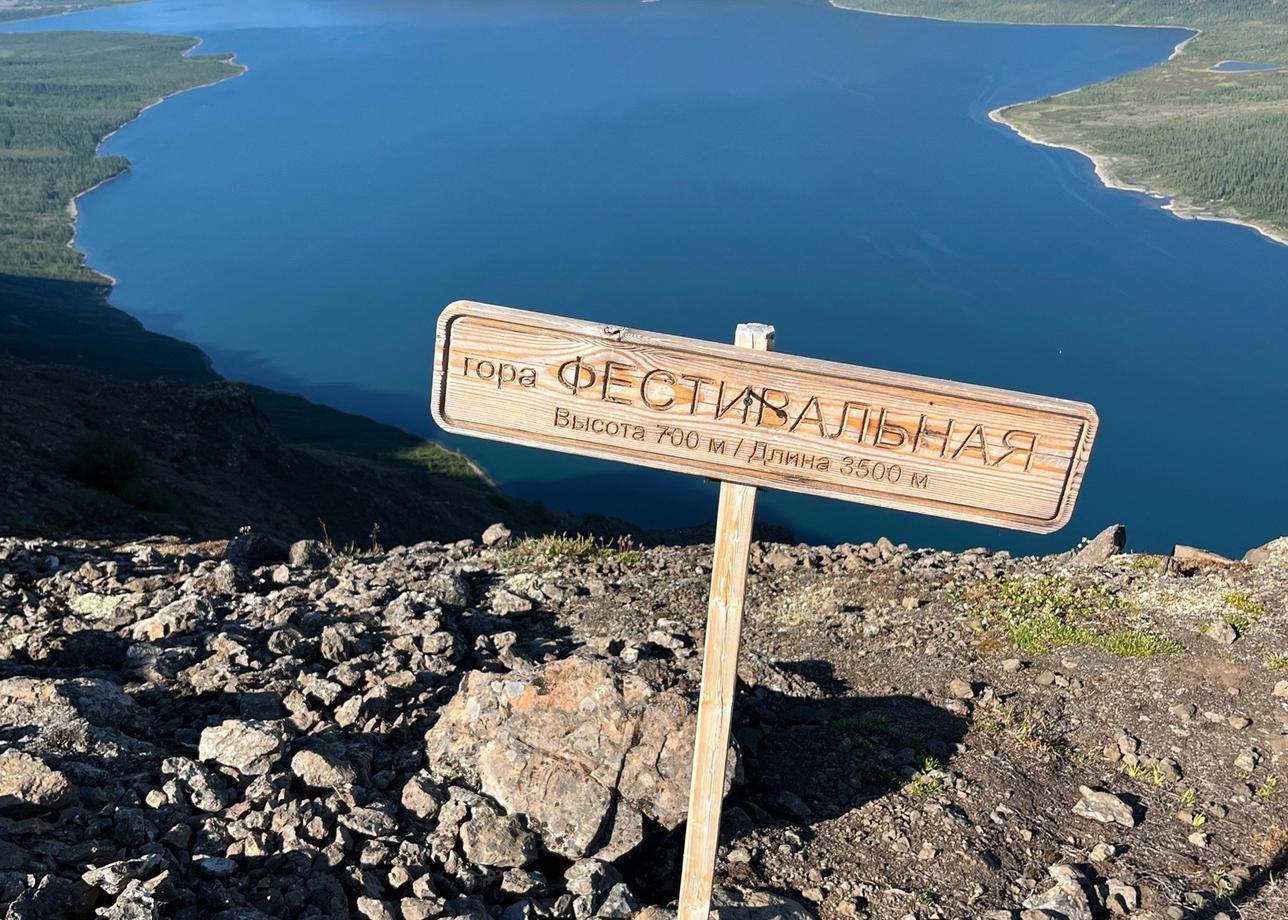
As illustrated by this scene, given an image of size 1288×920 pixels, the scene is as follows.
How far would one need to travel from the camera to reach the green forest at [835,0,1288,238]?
85.0 m

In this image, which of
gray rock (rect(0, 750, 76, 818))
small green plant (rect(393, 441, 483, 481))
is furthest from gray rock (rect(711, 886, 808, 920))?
small green plant (rect(393, 441, 483, 481))

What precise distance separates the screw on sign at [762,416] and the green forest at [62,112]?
83.6m

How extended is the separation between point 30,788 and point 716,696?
257cm

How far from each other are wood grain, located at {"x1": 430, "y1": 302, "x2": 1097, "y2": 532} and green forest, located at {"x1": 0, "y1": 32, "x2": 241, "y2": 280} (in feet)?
274

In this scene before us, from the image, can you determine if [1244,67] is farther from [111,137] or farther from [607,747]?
[607,747]

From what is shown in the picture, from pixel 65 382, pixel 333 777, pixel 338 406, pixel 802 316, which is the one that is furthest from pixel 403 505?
pixel 802 316

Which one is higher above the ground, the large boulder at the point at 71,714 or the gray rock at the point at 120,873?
the gray rock at the point at 120,873

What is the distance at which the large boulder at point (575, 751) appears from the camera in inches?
163

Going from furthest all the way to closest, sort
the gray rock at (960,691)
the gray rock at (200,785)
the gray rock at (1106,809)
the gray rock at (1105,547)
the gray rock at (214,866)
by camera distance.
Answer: the gray rock at (1105,547), the gray rock at (960,691), the gray rock at (1106,809), the gray rock at (200,785), the gray rock at (214,866)

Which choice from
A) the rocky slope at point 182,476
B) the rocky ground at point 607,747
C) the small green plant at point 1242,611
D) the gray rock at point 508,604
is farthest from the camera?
the rocky slope at point 182,476

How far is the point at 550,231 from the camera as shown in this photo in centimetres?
7800

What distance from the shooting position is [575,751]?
14.1 feet

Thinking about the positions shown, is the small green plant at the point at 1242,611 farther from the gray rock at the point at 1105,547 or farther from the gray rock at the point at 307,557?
the gray rock at the point at 307,557

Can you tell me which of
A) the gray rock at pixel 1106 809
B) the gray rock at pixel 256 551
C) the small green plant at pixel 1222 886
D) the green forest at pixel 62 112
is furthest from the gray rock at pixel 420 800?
the green forest at pixel 62 112
